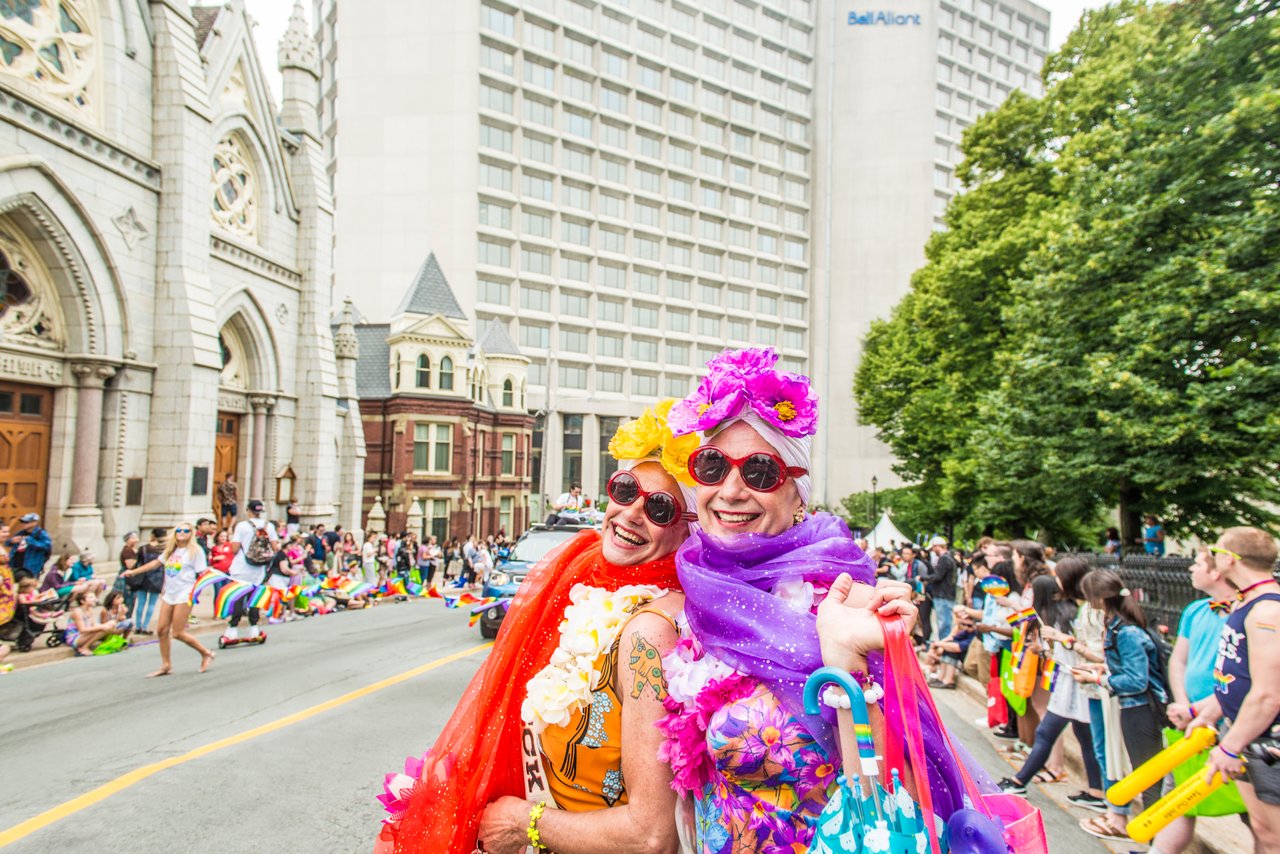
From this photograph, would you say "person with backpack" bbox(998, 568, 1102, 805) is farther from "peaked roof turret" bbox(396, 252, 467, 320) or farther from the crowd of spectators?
"peaked roof turret" bbox(396, 252, 467, 320)

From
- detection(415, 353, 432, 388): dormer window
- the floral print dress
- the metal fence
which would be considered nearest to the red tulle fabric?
the floral print dress

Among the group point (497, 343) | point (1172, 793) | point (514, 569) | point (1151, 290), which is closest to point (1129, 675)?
point (1172, 793)

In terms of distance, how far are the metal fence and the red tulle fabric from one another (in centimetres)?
849

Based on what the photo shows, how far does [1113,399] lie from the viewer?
50.7 ft

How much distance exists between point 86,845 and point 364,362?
3597 cm

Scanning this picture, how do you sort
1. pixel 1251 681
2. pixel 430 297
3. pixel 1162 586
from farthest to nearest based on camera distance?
pixel 430 297 → pixel 1162 586 → pixel 1251 681

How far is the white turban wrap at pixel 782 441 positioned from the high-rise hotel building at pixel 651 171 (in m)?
46.3

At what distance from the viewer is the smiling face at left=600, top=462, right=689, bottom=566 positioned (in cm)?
263

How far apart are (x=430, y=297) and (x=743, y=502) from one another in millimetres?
39706

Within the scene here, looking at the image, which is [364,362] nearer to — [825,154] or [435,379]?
[435,379]

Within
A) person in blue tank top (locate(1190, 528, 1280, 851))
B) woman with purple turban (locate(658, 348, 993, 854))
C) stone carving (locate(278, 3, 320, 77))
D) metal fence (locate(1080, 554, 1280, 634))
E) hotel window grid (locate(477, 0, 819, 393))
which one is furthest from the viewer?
hotel window grid (locate(477, 0, 819, 393))

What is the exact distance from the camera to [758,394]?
242 centimetres

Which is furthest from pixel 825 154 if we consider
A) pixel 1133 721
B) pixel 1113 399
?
pixel 1133 721

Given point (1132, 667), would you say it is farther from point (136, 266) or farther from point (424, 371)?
point (424, 371)
